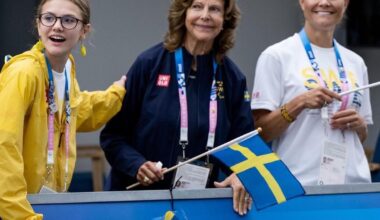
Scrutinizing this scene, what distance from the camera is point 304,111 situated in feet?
17.5

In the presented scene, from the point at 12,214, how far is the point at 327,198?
4.92 feet

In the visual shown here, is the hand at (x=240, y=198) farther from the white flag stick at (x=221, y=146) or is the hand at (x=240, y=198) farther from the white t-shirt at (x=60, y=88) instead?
the white t-shirt at (x=60, y=88)

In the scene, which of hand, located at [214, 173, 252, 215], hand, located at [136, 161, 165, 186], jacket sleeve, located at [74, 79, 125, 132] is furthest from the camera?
jacket sleeve, located at [74, 79, 125, 132]

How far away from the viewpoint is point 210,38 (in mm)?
5172

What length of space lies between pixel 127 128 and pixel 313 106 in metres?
0.91

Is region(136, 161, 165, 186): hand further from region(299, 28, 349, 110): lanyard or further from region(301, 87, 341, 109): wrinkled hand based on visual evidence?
region(299, 28, 349, 110): lanyard

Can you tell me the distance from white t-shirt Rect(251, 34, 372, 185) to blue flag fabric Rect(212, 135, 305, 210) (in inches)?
26.7

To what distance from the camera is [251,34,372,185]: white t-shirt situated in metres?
5.31

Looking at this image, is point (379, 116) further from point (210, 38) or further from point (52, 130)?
point (52, 130)

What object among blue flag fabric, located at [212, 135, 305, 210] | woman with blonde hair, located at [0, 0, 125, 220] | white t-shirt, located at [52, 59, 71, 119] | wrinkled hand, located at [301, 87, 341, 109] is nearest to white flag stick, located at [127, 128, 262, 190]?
blue flag fabric, located at [212, 135, 305, 210]

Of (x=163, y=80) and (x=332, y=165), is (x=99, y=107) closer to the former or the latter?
(x=163, y=80)

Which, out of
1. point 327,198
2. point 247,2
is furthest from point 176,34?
point 247,2

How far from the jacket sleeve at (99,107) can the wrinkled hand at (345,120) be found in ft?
3.49

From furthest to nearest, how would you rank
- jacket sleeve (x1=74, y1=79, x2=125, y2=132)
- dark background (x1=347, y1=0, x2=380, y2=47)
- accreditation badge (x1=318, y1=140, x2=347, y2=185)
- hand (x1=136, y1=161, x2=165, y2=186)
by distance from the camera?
dark background (x1=347, y1=0, x2=380, y2=47)
accreditation badge (x1=318, y1=140, x2=347, y2=185)
jacket sleeve (x1=74, y1=79, x2=125, y2=132)
hand (x1=136, y1=161, x2=165, y2=186)
